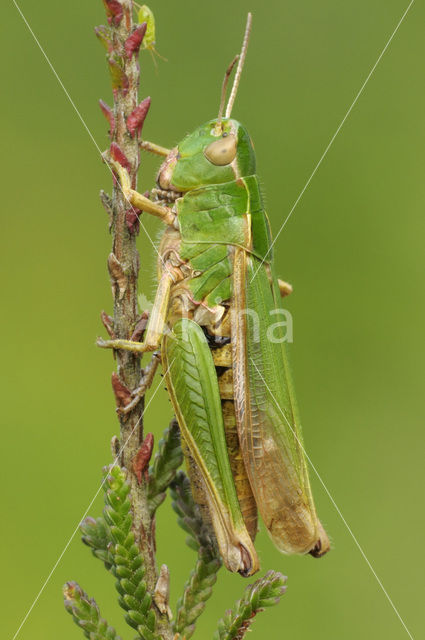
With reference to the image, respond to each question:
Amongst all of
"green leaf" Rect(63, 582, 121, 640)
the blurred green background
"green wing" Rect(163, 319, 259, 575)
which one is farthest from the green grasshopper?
the blurred green background

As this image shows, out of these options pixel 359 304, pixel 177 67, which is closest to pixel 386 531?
pixel 359 304

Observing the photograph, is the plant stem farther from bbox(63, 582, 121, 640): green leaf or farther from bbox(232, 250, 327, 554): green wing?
bbox(232, 250, 327, 554): green wing

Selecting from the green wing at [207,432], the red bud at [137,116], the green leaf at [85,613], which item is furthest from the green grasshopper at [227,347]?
the green leaf at [85,613]

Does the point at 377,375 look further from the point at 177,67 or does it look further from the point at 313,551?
the point at 177,67

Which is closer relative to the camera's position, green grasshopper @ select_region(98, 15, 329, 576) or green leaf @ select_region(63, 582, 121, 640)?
green leaf @ select_region(63, 582, 121, 640)

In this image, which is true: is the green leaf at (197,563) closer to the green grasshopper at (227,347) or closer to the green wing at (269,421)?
the green grasshopper at (227,347)

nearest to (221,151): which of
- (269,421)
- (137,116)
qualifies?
(137,116)
